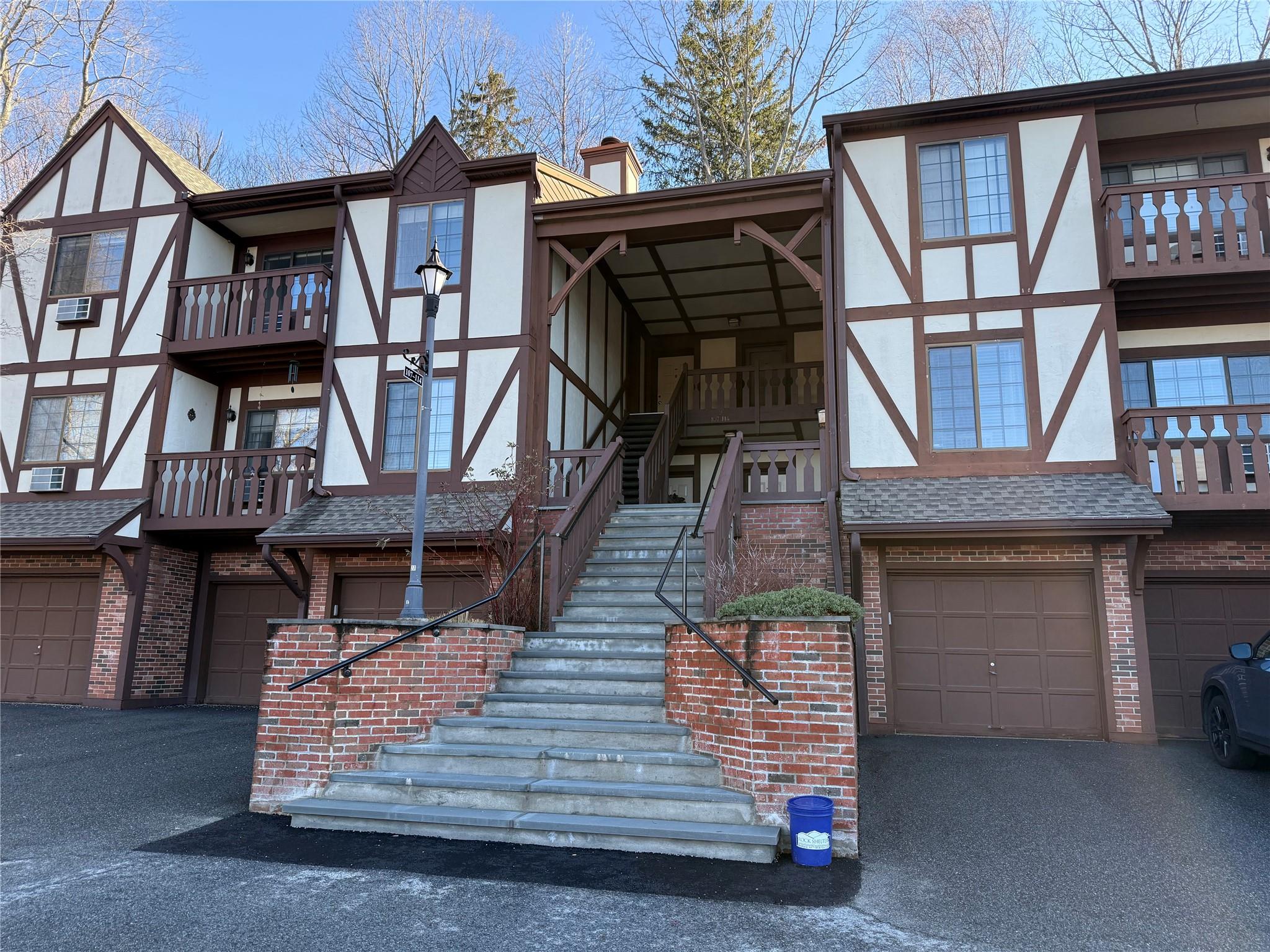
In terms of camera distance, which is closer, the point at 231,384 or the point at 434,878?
the point at 434,878

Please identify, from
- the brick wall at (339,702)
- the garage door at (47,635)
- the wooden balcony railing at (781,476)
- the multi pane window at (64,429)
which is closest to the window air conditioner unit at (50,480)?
the multi pane window at (64,429)

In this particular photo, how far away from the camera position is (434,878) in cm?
491

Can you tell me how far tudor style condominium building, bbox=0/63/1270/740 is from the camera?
34.2 ft

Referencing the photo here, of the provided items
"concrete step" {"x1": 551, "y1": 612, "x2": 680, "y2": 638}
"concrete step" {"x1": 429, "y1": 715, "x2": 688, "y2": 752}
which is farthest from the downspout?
"concrete step" {"x1": 429, "y1": 715, "x2": 688, "y2": 752}

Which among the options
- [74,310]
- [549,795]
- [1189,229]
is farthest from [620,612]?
[74,310]

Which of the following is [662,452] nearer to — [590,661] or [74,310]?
[590,661]

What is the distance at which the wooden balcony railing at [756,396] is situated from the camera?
15789mm

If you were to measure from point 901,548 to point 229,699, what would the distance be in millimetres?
11181

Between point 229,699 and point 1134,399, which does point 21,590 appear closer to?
point 229,699

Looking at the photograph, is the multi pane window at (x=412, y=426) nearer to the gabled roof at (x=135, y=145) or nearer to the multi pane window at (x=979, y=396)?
Answer: the gabled roof at (x=135, y=145)

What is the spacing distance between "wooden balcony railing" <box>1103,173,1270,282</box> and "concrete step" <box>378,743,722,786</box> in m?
8.70

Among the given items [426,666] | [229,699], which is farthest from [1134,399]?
[229,699]

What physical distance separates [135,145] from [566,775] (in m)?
14.8

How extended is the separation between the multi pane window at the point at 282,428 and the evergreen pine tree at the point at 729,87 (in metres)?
13.0
